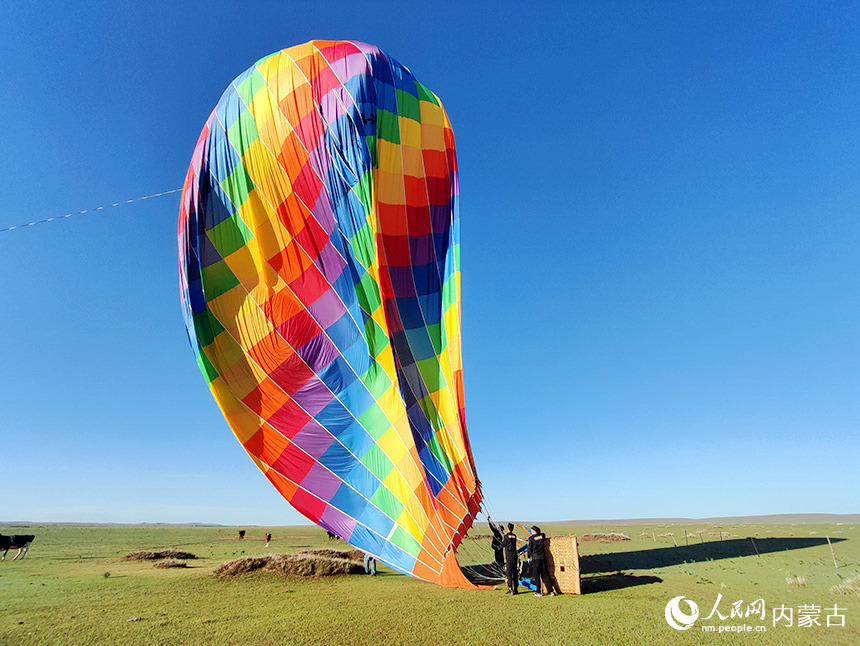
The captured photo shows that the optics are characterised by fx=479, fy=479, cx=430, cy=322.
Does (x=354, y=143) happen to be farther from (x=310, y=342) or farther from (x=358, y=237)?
(x=310, y=342)

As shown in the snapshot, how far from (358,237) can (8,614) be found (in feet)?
35.6

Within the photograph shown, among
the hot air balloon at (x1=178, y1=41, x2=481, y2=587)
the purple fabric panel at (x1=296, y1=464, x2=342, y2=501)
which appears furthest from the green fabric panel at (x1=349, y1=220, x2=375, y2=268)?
the purple fabric panel at (x1=296, y1=464, x2=342, y2=501)

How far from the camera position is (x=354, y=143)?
43.5 ft

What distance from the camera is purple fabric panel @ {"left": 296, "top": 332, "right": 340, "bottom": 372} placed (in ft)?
44.9

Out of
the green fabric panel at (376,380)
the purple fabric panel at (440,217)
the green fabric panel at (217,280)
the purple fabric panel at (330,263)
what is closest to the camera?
the green fabric panel at (376,380)

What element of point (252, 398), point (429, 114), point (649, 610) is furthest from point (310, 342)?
point (649, 610)

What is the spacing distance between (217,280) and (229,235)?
55.9 inches

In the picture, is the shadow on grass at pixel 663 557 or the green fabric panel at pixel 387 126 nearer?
the green fabric panel at pixel 387 126

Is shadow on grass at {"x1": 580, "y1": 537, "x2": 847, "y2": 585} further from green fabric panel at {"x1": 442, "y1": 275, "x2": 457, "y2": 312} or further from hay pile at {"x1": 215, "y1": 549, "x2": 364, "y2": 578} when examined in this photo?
green fabric panel at {"x1": 442, "y1": 275, "x2": 457, "y2": 312}

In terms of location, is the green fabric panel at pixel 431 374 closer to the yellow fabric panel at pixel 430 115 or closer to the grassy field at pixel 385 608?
the grassy field at pixel 385 608

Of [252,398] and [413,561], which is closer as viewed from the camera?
[413,561]

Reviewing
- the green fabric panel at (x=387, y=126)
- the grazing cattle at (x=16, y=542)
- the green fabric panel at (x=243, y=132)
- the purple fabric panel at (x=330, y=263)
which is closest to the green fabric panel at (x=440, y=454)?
the purple fabric panel at (x=330, y=263)

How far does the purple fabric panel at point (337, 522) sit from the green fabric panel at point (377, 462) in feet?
4.68

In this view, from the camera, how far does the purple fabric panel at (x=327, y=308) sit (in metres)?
13.6
